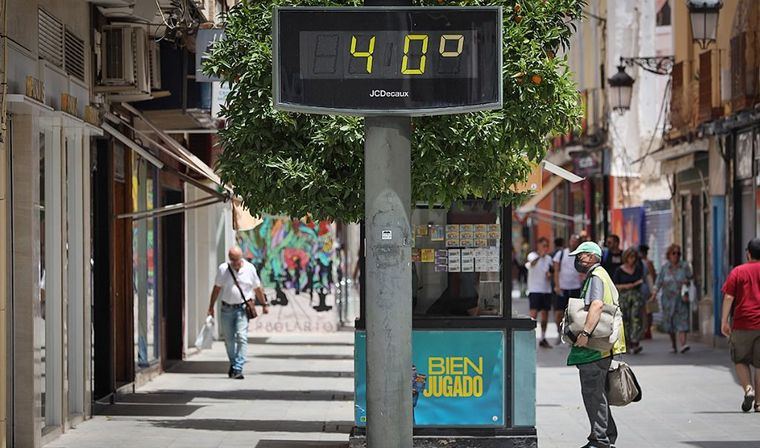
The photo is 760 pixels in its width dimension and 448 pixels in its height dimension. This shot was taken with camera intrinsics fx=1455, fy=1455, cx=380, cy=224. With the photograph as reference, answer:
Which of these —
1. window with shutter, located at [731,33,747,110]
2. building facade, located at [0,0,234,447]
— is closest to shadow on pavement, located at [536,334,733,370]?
window with shutter, located at [731,33,747,110]

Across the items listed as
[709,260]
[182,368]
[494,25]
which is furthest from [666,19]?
[494,25]

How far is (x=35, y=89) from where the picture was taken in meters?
11.2

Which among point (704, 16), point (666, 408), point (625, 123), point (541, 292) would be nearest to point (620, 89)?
point (541, 292)

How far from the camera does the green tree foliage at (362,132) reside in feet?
33.2

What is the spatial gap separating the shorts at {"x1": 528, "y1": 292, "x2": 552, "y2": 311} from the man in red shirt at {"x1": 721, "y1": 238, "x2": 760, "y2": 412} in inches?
371

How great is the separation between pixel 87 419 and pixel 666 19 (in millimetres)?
26000

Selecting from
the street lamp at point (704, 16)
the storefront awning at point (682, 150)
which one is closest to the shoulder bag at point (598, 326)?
the street lamp at point (704, 16)

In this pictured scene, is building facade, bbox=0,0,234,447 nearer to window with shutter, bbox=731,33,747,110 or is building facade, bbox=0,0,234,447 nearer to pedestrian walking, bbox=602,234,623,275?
pedestrian walking, bbox=602,234,623,275

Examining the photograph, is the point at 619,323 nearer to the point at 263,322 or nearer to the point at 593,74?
the point at 263,322

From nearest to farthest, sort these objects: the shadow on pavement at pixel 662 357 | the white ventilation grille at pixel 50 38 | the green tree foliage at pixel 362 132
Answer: the green tree foliage at pixel 362 132, the white ventilation grille at pixel 50 38, the shadow on pavement at pixel 662 357

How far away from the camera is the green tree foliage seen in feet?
33.2

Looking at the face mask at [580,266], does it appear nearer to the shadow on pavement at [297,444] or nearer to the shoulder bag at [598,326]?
the shoulder bag at [598,326]

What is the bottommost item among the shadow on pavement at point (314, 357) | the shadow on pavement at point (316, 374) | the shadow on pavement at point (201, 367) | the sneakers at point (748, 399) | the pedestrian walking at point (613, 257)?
the shadow on pavement at point (316, 374)

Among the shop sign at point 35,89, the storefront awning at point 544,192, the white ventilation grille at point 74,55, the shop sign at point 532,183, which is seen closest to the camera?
the shop sign at point 35,89
